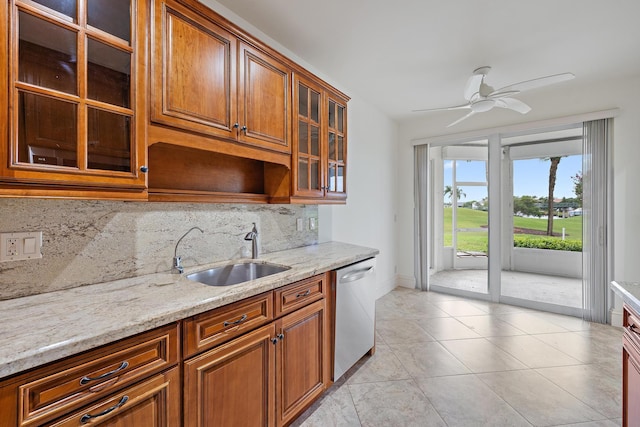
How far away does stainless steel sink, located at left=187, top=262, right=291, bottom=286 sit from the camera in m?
1.83

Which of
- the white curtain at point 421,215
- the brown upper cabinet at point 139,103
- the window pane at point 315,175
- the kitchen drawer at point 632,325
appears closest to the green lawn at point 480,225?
the white curtain at point 421,215

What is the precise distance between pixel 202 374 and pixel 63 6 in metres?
1.53

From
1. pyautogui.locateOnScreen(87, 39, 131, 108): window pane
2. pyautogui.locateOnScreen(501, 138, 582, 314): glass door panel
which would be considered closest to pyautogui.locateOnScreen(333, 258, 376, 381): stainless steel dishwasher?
pyautogui.locateOnScreen(87, 39, 131, 108): window pane

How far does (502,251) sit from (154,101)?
435 centimetres

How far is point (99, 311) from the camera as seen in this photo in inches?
41.9

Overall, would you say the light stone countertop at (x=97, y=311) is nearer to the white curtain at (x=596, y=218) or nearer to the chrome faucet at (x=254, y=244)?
the chrome faucet at (x=254, y=244)

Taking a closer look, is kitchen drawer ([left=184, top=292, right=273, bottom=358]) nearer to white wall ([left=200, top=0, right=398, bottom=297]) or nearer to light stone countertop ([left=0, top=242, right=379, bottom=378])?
light stone countertop ([left=0, top=242, right=379, bottom=378])

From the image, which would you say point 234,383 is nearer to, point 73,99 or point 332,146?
point 73,99

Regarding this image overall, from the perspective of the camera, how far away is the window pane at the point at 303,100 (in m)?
2.17

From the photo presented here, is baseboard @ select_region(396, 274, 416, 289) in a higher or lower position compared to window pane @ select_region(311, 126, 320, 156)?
lower

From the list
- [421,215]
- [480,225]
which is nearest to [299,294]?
[421,215]

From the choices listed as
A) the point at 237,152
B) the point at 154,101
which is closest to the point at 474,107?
the point at 237,152

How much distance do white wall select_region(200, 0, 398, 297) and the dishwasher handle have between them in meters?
0.76

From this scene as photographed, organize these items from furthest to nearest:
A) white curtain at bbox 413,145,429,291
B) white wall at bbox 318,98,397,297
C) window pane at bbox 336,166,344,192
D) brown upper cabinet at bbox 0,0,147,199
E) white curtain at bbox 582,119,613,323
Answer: white curtain at bbox 413,145,429,291, white wall at bbox 318,98,397,297, white curtain at bbox 582,119,613,323, window pane at bbox 336,166,344,192, brown upper cabinet at bbox 0,0,147,199
